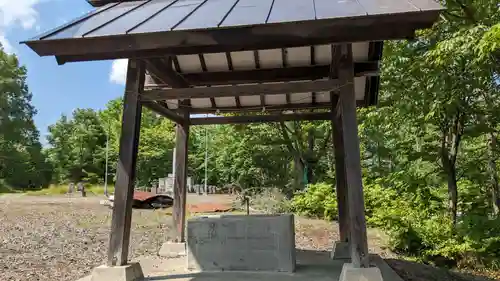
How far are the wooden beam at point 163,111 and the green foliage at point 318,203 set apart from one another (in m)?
8.77

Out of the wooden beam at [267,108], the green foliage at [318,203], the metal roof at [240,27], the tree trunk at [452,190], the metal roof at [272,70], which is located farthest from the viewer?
the green foliage at [318,203]

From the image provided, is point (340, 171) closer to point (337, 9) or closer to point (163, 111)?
point (163, 111)

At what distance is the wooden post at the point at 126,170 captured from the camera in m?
4.18

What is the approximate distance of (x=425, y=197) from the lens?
1041 centimetres

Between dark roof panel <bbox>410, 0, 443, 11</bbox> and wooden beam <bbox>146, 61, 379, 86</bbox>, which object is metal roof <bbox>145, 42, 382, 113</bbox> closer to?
wooden beam <bbox>146, 61, 379, 86</bbox>

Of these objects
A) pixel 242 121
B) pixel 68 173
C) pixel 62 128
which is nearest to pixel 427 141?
pixel 242 121

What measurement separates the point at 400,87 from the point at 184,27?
6.53 meters

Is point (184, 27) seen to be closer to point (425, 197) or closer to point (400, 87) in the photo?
point (400, 87)

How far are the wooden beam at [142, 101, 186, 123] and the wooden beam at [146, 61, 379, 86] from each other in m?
0.62

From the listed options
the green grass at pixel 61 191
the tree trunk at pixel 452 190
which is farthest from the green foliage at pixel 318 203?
the green grass at pixel 61 191

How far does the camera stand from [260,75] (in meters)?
6.16

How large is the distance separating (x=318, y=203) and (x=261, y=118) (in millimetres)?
8803

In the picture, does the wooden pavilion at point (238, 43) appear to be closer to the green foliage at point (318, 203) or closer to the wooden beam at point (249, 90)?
the wooden beam at point (249, 90)

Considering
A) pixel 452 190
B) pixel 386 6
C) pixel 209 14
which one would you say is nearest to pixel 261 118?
pixel 209 14
